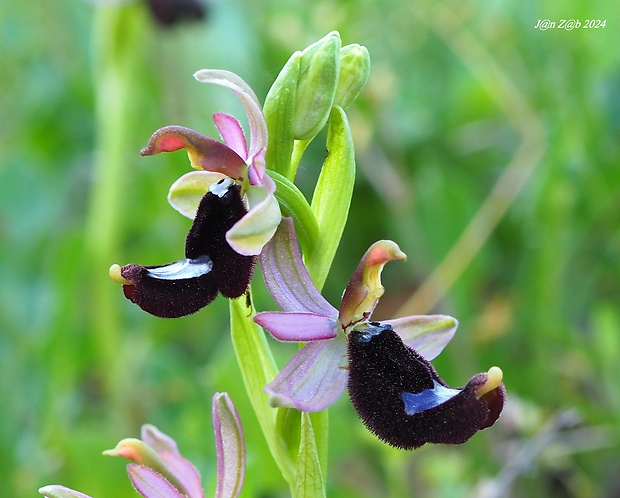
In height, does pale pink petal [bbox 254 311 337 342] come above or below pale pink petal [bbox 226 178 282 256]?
below

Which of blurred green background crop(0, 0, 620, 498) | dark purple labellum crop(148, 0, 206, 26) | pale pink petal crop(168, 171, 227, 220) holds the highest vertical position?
dark purple labellum crop(148, 0, 206, 26)

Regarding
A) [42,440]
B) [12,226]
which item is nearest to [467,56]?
[12,226]

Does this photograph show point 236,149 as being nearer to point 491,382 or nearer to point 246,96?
point 246,96

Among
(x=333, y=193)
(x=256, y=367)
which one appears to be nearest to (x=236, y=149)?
(x=333, y=193)

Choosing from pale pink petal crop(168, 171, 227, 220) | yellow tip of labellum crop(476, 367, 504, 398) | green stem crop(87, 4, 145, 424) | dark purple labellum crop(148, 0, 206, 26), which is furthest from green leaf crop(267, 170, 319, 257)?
dark purple labellum crop(148, 0, 206, 26)

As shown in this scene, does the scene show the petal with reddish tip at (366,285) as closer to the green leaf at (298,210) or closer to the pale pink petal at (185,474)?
the green leaf at (298,210)

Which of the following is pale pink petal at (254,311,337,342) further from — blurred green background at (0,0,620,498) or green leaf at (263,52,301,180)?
blurred green background at (0,0,620,498)

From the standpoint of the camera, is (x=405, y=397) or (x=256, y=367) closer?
(x=405, y=397)
